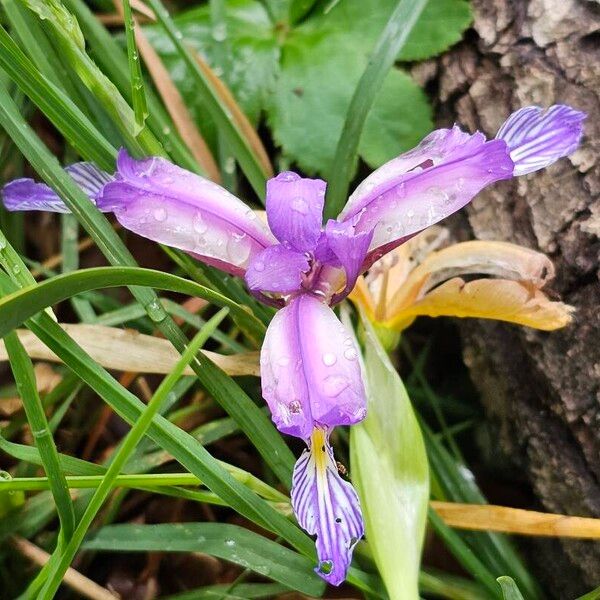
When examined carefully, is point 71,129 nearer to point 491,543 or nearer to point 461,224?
point 461,224

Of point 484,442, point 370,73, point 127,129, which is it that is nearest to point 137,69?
point 127,129

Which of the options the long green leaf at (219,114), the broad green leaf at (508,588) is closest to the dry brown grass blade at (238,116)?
the long green leaf at (219,114)

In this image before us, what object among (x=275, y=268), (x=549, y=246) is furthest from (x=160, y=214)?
(x=549, y=246)

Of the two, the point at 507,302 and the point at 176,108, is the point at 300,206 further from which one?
the point at 176,108

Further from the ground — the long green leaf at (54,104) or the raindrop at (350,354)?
the long green leaf at (54,104)

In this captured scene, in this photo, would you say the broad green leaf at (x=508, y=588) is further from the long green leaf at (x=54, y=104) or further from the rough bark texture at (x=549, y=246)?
the long green leaf at (x=54, y=104)

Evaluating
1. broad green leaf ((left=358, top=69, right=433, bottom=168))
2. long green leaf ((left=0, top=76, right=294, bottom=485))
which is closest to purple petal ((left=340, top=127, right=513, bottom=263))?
long green leaf ((left=0, top=76, right=294, bottom=485))
